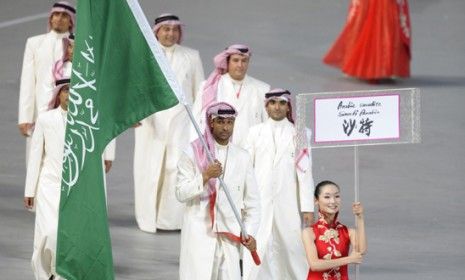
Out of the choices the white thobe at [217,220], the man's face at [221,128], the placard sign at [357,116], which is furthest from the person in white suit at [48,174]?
the placard sign at [357,116]

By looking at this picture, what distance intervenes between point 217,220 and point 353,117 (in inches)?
56.6

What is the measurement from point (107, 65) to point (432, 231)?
5.76 metres

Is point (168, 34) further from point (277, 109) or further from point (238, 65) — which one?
point (277, 109)

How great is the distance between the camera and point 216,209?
15539mm

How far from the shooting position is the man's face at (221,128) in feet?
51.0

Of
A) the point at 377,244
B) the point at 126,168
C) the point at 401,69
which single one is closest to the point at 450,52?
the point at 401,69

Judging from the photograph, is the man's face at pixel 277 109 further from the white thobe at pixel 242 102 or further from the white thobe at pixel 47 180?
the white thobe at pixel 47 180

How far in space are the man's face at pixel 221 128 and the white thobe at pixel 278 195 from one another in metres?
1.88

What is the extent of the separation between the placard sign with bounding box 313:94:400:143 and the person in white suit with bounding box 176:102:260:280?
0.94m

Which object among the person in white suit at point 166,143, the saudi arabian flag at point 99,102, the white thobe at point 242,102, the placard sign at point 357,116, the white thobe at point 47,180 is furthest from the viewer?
the person in white suit at point 166,143

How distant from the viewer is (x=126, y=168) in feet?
71.1

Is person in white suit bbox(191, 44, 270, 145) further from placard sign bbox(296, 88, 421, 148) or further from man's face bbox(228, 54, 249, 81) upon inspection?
placard sign bbox(296, 88, 421, 148)

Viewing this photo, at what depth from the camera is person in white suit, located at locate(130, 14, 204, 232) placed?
19516 mm

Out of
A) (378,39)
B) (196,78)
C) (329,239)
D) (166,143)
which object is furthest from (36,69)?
(378,39)
